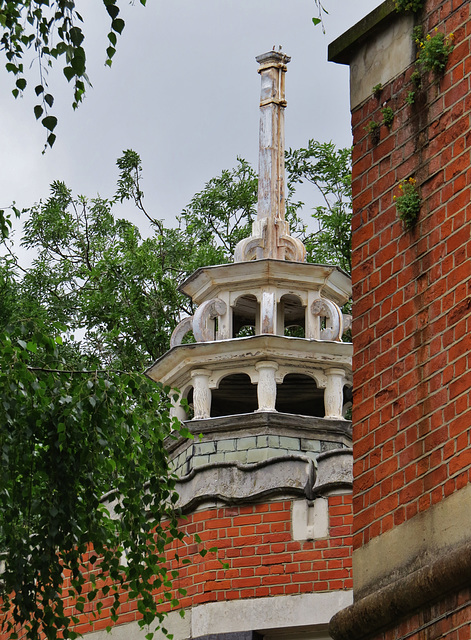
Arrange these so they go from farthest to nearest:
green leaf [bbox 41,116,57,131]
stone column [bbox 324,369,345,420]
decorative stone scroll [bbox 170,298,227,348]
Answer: decorative stone scroll [bbox 170,298,227,348] → stone column [bbox 324,369,345,420] → green leaf [bbox 41,116,57,131]

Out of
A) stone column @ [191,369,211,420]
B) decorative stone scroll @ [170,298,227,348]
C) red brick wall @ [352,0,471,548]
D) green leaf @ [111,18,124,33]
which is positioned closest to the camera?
red brick wall @ [352,0,471,548]

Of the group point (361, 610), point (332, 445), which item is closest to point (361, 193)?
point (361, 610)

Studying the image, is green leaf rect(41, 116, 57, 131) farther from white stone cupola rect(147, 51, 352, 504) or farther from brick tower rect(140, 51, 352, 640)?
white stone cupola rect(147, 51, 352, 504)

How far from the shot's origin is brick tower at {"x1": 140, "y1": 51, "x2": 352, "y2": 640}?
34.3 feet

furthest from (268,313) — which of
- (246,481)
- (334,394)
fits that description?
(246,481)

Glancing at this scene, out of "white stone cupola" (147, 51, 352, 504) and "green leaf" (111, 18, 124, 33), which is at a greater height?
"white stone cupola" (147, 51, 352, 504)

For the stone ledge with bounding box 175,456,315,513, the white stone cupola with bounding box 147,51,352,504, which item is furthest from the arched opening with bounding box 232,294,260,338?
the stone ledge with bounding box 175,456,315,513

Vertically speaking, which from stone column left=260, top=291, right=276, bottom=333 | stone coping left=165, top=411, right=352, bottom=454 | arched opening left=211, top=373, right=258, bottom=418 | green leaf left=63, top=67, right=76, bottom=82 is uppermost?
stone column left=260, top=291, right=276, bottom=333

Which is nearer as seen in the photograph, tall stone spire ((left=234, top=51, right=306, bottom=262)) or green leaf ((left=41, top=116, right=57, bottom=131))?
green leaf ((left=41, top=116, right=57, bottom=131))

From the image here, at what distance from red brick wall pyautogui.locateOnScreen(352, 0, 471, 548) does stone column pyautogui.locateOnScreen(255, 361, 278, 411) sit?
747 cm

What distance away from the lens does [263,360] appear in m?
14.4

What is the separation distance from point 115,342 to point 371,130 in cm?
1544

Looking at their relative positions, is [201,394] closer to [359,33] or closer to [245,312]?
[245,312]

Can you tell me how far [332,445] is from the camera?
14328 millimetres
